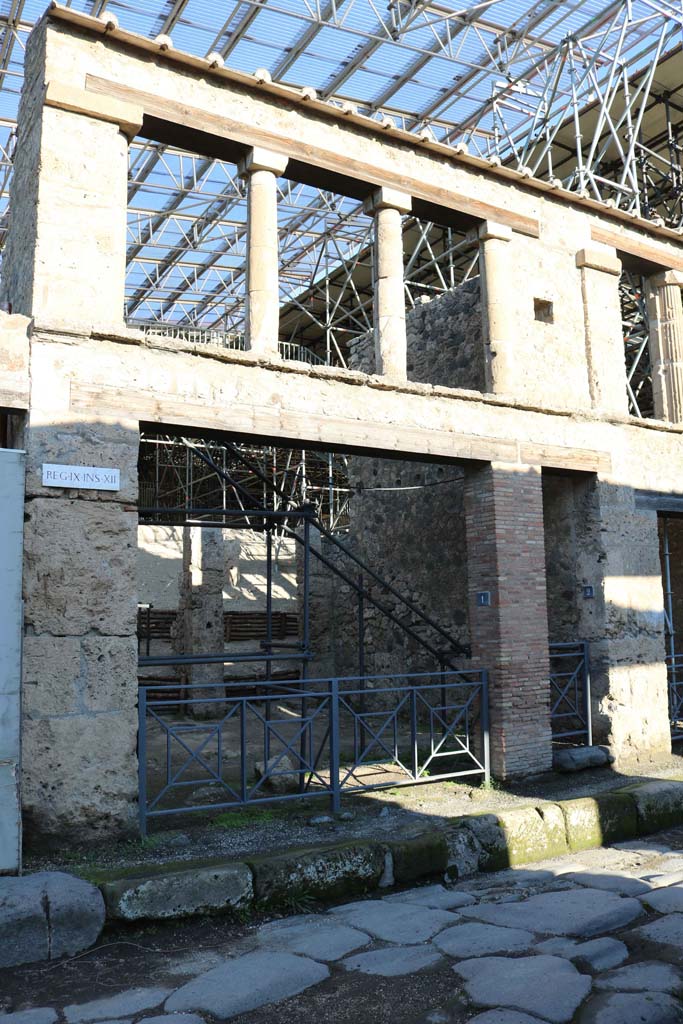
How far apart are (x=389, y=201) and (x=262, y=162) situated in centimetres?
138

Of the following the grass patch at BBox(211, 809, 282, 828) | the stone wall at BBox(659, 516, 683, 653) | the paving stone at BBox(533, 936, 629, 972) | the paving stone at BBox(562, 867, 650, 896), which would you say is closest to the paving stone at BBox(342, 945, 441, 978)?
the paving stone at BBox(533, 936, 629, 972)

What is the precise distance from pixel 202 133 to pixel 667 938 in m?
6.72

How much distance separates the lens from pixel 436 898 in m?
5.30

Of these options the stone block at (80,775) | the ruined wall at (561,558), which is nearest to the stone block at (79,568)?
the stone block at (80,775)

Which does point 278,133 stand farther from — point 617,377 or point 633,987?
point 633,987

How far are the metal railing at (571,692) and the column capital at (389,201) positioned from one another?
4.54 meters

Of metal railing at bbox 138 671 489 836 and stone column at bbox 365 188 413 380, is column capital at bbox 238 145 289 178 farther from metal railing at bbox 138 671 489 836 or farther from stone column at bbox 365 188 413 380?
metal railing at bbox 138 671 489 836

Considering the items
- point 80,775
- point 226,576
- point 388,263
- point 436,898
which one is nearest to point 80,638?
point 80,775

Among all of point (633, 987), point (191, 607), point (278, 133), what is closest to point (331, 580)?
point (191, 607)

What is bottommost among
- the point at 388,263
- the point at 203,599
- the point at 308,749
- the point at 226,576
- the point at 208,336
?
the point at 308,749

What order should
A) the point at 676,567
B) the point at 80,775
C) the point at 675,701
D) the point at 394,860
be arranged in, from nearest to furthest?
the point at 394,860
the point at 80,775
the point at 675,701
the point at 676,567

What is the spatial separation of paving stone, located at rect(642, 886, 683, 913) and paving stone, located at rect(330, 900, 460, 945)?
1.12 m

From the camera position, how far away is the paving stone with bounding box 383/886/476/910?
203 inches

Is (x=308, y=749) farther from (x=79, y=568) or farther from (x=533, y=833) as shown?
(x=79, y=568)
